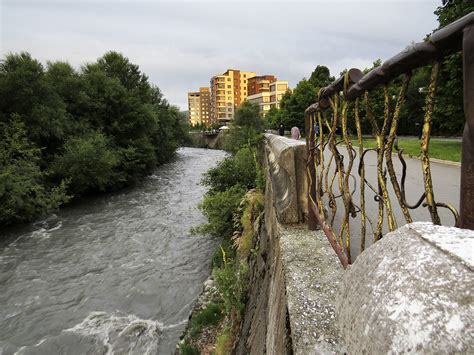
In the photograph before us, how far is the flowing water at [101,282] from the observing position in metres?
6.51

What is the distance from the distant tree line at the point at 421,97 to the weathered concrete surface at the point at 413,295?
771 millimetres

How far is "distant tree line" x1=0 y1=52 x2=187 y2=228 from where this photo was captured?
14.5 meters

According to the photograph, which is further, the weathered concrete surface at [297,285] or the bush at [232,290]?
the bush at [232,290]

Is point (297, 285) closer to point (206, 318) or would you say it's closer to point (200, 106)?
point (206, 318)

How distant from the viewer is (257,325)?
290 cm

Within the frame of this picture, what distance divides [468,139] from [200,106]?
456 ft

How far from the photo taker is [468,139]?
77cm

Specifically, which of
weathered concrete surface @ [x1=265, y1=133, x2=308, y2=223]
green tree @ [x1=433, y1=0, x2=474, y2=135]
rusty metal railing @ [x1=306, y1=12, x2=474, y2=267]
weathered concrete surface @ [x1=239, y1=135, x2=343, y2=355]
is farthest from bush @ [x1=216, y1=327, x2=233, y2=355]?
green tree @ [x1=433, y1=0, x2=474, y2=135]

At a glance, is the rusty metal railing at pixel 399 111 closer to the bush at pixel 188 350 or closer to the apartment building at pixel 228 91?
the bush at pixel 188 350

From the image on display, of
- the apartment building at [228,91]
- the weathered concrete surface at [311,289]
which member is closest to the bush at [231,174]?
the weathered concrete surface at [311,289]

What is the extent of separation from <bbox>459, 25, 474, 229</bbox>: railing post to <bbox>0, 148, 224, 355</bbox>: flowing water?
21.3 ft

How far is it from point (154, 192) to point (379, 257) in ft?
66.6

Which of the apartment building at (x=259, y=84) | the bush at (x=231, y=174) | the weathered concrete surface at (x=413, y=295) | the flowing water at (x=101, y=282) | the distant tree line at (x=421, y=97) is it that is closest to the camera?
the weathered concrete surface at (x=413, y=295)

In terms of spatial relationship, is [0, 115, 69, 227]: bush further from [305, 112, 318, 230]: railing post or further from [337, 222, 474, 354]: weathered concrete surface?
[337, 222, 474, 354]: weathered concrete surface
